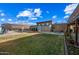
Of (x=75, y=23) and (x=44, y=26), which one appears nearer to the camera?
(x=75, y=23)

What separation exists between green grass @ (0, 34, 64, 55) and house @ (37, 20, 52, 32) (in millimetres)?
87

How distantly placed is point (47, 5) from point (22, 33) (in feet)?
1.78

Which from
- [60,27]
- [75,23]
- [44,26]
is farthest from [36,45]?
[75,23]

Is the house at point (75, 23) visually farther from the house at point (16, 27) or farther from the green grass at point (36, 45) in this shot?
the house at point (16, 27)

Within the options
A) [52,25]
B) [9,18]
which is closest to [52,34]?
[52,25]

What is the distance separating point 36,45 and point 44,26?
30cm

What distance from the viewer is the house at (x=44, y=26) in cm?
372

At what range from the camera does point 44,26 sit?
3.74 m

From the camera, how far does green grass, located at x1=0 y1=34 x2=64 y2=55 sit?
12.0 ft

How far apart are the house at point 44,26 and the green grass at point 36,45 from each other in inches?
3.4

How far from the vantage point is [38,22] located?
371 centimetres

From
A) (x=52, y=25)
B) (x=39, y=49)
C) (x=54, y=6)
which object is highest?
(x=54, y=6)

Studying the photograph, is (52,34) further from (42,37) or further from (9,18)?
(9,18)

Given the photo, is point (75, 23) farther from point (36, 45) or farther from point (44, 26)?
point (36, 45)
